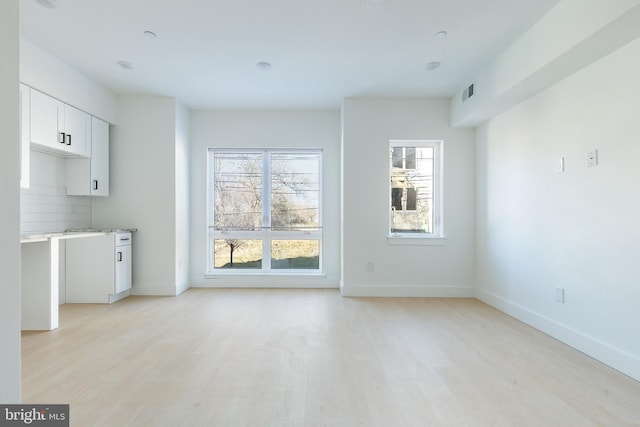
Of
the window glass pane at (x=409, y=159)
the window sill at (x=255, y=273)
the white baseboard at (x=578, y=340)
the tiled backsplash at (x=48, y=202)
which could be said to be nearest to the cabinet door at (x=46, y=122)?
the tiled backsplash at (x=48, y=202)

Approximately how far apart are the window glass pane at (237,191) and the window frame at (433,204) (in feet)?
6.32

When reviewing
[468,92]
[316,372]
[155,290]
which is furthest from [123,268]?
[468,92]

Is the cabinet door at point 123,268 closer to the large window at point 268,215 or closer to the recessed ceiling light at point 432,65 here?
the large window at point 268,215

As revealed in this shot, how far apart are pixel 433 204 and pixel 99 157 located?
4.44m

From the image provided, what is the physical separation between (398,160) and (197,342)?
3.37m

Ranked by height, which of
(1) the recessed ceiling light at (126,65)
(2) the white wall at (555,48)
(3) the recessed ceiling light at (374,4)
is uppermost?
(3) the recessed ceiling light at (374,4)

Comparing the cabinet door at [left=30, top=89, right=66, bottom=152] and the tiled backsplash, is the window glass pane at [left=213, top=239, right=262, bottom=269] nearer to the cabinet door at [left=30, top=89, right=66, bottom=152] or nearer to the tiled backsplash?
the tiled backsplash

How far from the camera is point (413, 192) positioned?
4.64m

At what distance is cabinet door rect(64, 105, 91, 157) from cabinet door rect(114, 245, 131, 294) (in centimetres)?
121

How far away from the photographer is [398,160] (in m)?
4.65

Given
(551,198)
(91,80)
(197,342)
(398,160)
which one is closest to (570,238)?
(551,198)

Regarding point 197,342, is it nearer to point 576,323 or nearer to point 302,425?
point 302,425

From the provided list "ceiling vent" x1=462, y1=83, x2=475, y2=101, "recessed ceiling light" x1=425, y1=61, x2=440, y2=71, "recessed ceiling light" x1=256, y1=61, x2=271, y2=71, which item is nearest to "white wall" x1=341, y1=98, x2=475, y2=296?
"ceiling vent" x1=462, y1=83, x2=475, y2=101

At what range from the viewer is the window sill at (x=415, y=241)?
4.46 meters
